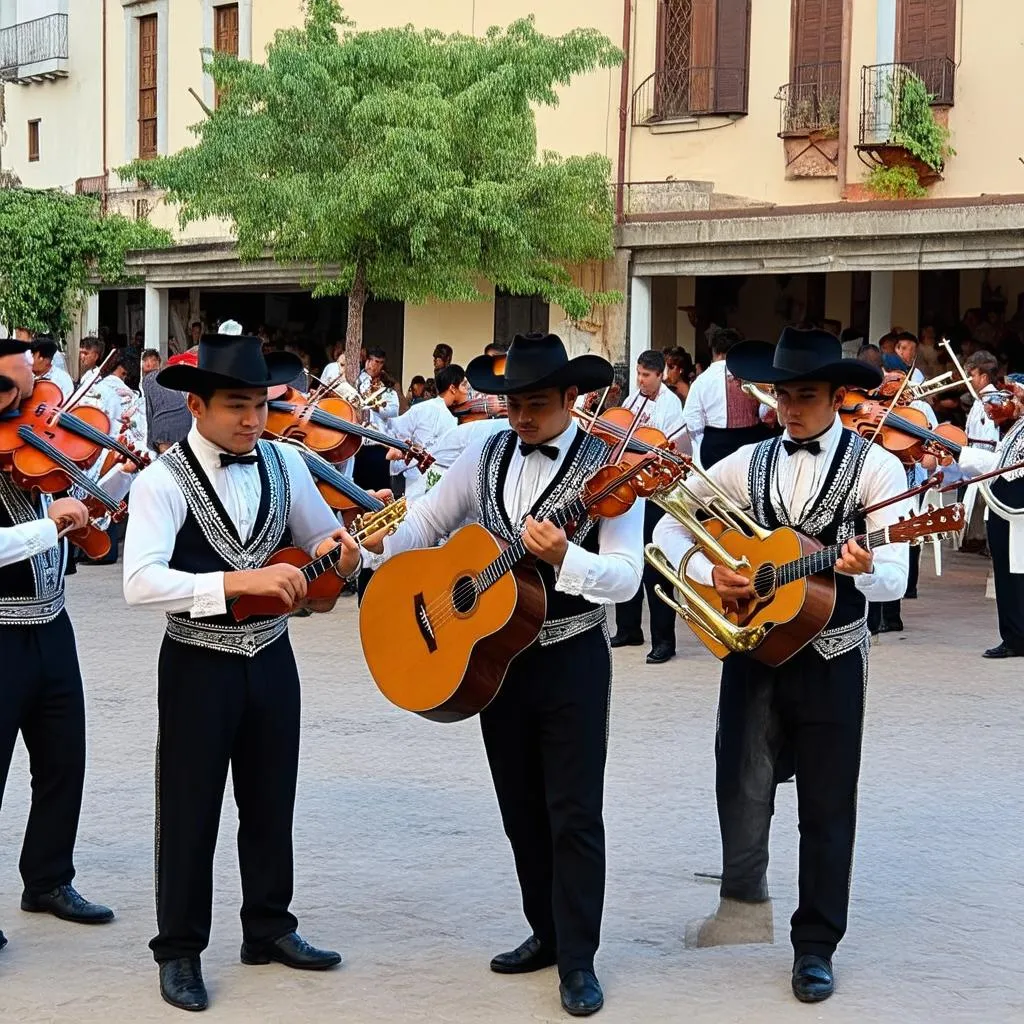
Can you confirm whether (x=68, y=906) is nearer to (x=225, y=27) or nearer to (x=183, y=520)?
(x=183, y=520)

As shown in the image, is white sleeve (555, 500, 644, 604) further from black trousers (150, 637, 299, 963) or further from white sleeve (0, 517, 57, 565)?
white sleeve (0, 517, 57, 565)

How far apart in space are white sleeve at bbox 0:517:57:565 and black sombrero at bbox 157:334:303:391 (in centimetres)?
76

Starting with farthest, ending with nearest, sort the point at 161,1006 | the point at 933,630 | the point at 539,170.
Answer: the point at 539,170, the point at 933,630, the point at 161,1006

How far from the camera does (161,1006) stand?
491 centimetres

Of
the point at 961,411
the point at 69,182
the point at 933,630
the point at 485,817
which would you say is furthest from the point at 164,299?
the point at 485,817

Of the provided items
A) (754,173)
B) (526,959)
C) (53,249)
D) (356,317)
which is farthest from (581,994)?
(53,249)

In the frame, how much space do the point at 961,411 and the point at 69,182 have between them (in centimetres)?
1671

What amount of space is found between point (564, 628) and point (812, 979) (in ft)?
4.00

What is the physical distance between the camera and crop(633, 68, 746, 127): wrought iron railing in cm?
1995

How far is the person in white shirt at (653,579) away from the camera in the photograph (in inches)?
421

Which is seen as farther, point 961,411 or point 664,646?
point 961,411

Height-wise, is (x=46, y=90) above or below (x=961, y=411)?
above

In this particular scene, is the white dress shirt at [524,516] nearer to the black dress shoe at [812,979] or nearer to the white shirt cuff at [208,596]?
the white shirt cuff at [208,596]

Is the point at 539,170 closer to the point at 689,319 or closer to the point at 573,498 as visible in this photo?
the point at 689,319
